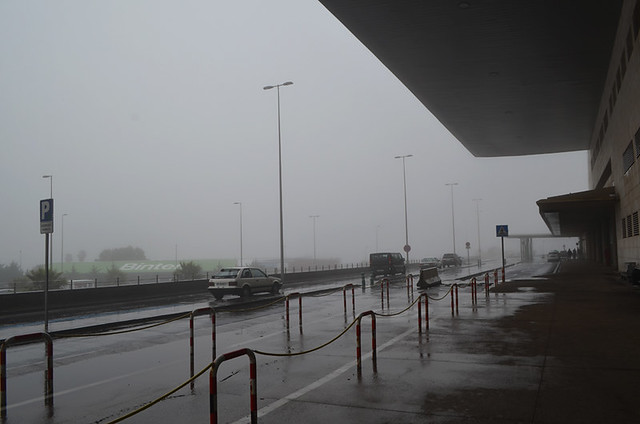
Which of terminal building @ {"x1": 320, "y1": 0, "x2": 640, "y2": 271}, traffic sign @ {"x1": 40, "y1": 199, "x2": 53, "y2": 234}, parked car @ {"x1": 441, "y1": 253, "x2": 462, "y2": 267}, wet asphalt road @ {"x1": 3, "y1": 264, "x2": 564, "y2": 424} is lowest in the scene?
parked car @ {"x1": 441, "y1": 253, "x2": 462, "y2": 267}

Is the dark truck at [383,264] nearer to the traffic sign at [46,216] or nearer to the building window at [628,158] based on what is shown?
the building window at [628,158]

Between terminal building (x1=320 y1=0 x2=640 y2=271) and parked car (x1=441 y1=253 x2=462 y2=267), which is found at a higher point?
terminal building (x1=320 y1=0 x2=640 y2=271)

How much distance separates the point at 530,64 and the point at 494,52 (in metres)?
2.90

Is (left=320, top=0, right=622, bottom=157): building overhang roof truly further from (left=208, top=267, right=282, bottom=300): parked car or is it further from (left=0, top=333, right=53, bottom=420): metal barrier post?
(left=0, top=333, right=53, bottom=420): metal barrier post

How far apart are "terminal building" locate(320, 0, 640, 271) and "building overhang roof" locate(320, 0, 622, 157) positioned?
4 centimetres

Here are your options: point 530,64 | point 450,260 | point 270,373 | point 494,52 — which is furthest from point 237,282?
point 450,260

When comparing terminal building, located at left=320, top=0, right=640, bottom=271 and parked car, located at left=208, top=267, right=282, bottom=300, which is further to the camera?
parked car, located at left=208, top=267, right=282, bottom=300

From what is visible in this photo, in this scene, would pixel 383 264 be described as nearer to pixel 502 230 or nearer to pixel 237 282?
pixel 502 230

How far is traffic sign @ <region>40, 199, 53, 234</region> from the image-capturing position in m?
13.1

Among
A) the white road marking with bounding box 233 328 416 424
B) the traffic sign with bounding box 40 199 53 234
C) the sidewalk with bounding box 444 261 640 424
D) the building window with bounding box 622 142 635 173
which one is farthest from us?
the building window with bounding box 622 142 635 173

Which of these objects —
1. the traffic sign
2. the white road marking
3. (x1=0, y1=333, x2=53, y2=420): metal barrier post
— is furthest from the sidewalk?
the traffic sign

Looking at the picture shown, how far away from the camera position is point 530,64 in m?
24.9

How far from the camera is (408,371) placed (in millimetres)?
8266

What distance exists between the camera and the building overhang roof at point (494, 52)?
1875 cm
